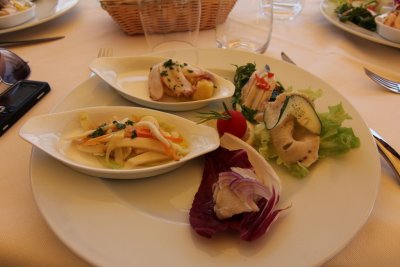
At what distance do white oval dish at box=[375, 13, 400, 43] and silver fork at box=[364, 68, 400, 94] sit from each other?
0.97 ft

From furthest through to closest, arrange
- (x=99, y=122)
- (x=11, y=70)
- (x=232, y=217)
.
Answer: (x=11, y=70) < (x=99, y=122) < (x=232, y=217)

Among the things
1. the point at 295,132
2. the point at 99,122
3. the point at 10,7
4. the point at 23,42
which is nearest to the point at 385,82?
the point at 295,132

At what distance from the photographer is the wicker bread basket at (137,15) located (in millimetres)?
1616

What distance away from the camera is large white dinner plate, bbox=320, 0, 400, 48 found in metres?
1.55

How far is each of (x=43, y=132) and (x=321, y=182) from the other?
2.86ft

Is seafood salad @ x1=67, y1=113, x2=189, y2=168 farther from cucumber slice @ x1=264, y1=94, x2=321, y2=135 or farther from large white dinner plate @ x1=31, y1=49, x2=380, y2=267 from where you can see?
cucumber slice @ x1=264, y1=94, x2=321, y2=135

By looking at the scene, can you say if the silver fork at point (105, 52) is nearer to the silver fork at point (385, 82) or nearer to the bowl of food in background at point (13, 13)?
the bowl of food in background at point (13, 13)

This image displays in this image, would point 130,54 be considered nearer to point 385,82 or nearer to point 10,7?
point 10,7

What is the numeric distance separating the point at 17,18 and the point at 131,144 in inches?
51.3

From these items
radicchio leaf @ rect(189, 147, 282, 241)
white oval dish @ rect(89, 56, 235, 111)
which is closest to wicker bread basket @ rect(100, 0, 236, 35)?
white oval dish @ rect(89, 56, 235, 111)

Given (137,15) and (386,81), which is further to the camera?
(137,15)

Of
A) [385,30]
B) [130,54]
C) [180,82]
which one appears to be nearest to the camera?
[180,82]

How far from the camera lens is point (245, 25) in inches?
70.1

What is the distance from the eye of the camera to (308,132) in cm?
103
